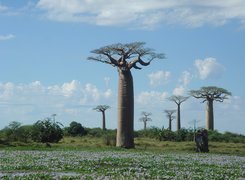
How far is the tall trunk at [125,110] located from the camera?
34.6 m

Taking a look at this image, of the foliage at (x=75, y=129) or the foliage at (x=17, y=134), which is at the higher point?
the foliage at (x=75, y=129)

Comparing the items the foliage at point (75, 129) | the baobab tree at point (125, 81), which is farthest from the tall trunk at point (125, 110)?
the foliage at point (75, 129)

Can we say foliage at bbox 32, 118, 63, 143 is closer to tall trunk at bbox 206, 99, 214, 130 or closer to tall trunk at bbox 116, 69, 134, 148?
tall trunk at bbox 116, 69, 134, 148

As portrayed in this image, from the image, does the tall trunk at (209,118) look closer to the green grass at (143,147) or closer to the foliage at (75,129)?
the foliage at (75,129)

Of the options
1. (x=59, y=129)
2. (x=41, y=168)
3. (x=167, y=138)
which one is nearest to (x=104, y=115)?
(x=167, y=138)

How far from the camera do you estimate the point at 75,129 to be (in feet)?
193

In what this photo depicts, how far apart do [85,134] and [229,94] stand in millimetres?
20746

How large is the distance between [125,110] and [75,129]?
82.4 ft

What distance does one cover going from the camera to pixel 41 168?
15.4 meters

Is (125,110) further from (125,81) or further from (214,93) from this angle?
(214,93)

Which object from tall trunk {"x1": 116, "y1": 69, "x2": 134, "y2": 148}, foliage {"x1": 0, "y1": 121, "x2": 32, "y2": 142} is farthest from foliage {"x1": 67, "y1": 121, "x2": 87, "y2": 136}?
tall trunk {"x1": 116, "y1": 69, "x2": 134, "y2": 148}

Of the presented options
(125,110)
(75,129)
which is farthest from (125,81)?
(75,129)

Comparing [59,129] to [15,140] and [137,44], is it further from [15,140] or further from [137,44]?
[137,44]

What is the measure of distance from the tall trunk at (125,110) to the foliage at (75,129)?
24.0 m
